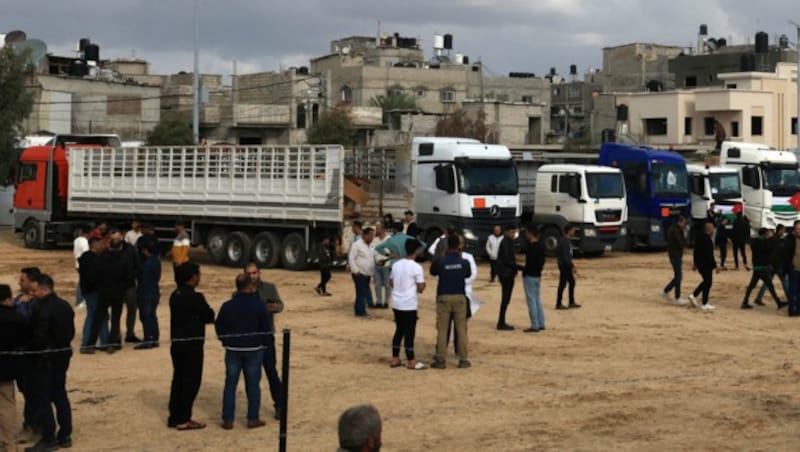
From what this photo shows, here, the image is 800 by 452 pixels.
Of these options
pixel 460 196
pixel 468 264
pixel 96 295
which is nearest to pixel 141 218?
pixel 460 196

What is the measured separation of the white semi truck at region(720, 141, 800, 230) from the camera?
3662 cm

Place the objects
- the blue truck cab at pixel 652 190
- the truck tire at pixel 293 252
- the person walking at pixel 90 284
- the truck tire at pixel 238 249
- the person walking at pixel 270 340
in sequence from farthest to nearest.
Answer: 1. the blue truck cab at pixel 652 190
2. the truck tire at pixel 238 249
3. the truck tire at pixel 293 252
4. the person walking at pixel 90 284
5. the person walking at pixel 270 340

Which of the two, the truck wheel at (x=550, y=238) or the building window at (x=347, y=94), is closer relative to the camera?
the truck wheel at (x=550, y=238)

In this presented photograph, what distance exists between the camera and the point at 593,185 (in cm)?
3309

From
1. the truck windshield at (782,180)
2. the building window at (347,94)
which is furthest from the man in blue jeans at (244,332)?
the building window at (347,94)

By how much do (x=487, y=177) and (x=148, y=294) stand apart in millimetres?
15064

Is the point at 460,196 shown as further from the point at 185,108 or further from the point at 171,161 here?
the point at 185,108

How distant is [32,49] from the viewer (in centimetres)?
4862

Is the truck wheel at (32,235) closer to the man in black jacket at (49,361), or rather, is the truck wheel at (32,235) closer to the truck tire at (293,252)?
the truck tire at (293,252)

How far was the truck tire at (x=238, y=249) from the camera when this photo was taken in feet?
96.6

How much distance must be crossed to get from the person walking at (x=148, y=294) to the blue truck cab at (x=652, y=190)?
2118cm

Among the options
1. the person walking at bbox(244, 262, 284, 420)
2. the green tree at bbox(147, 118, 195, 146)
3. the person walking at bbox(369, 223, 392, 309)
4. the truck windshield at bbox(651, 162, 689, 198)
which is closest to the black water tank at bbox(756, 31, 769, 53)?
the green tree at bbox(147, 118, 195, 146)

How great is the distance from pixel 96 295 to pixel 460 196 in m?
15.2

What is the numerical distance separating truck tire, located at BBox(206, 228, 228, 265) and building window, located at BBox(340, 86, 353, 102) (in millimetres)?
50010
